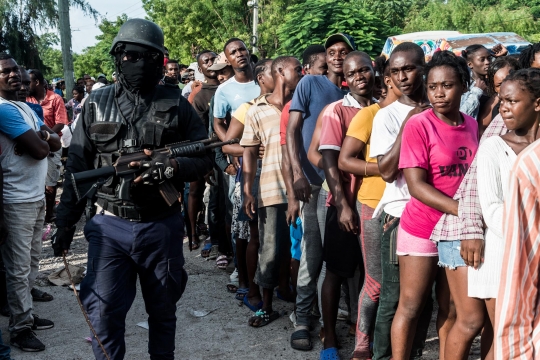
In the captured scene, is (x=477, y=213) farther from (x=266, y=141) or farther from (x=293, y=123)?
(x=266, y=141)

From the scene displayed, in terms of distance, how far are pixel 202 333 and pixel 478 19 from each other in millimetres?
32726

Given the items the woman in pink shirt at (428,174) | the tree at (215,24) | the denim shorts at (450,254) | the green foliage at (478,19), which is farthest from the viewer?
the green foliage at (478,19)

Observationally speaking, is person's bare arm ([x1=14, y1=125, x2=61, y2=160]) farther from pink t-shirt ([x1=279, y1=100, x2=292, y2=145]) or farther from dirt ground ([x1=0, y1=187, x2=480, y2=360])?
pink t-shirt ([x1=279, y1=100, x2=292, y2=145])

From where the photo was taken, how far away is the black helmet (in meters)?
3.72

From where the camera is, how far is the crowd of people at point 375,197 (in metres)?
3.13

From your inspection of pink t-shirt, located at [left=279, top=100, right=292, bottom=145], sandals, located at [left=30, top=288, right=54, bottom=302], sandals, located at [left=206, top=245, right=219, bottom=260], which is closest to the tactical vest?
pink t-shirt, located at [left=279, top=100, right=292, bottom=145]

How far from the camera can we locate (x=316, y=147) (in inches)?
186

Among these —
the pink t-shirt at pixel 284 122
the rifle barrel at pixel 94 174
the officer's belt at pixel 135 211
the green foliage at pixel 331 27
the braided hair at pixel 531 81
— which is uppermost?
the green foliage at pixel 331 27

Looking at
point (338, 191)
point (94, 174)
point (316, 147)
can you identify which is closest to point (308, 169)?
point (316, 147)

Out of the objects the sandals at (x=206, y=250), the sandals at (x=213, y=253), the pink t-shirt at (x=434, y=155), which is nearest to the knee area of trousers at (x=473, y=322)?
the pink t-shirt at (x=434, y=155)

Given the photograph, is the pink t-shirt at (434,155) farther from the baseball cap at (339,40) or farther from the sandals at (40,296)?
the sandals at (40,296)

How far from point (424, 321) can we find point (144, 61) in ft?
7.82

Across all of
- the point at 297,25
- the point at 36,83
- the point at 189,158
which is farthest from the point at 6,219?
the point at 297,25

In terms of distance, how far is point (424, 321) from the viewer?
4.13 meters
